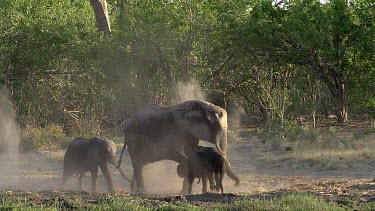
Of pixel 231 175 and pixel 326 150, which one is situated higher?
pixel 326 150

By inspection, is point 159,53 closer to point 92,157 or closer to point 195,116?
point 92,157

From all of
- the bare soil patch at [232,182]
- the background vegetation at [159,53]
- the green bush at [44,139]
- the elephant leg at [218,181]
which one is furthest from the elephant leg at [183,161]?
the background vegetation at [159,53]

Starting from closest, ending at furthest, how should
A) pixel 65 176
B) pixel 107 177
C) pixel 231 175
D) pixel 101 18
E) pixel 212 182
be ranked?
pixel 212 182, pixel 231 175, pixel 107 177, pixel 65 176, pixel 101 18

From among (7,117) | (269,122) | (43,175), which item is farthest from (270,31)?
(43,175)

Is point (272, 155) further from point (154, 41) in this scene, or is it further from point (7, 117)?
point (7, 117)

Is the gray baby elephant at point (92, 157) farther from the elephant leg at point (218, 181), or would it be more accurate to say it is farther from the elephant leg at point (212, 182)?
the elephant leg at point (218, 181)

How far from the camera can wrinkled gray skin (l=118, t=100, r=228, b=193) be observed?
1197cm

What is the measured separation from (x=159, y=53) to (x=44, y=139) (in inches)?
197

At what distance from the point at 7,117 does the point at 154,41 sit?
517cm

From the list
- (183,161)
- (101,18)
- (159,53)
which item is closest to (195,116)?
(183,161)

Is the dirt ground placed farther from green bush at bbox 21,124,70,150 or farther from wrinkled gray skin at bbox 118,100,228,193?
green bush at bbox 21,124,70,150

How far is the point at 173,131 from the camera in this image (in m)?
12.4

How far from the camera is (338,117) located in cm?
2541

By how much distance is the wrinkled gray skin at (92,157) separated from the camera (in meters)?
13.0
